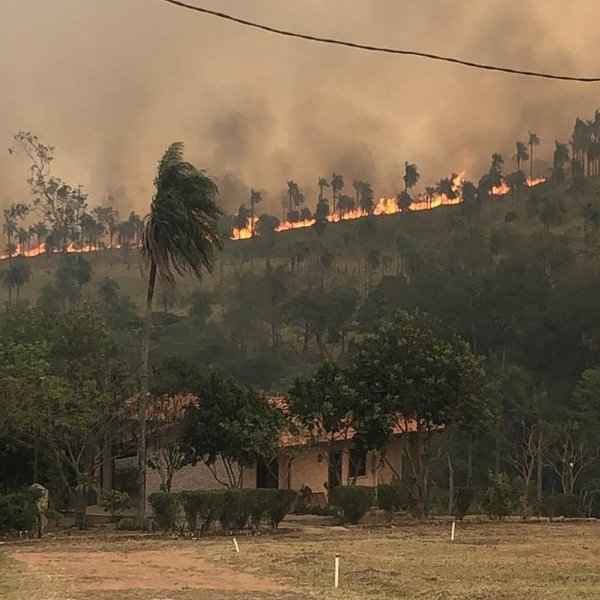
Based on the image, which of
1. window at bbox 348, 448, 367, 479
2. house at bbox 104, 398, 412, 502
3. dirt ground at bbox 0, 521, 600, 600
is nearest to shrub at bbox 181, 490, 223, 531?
dirt ground at bbox 0, 521, 600, 600

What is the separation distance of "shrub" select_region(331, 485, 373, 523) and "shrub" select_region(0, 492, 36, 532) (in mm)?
10838

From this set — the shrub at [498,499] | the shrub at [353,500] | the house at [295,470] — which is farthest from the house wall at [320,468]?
the shrub at [353,500]

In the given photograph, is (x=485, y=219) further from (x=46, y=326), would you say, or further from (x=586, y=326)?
(x=46, y=326)

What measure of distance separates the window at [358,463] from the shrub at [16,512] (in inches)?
690

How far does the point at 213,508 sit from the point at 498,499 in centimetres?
1206

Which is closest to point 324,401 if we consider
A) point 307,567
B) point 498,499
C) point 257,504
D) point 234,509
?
point 498,499

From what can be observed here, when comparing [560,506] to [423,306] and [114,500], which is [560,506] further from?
[423,306]

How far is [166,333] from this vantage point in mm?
107125

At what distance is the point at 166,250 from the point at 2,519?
1099 centimetres

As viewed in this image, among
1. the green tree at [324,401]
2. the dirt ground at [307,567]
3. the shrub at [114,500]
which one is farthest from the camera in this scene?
the green tree at [324,401]

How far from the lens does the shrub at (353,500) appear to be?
32188 millimetres

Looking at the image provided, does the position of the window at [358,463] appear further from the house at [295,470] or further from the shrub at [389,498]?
the shrub at [389,498]

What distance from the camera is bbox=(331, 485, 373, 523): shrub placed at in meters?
32.2

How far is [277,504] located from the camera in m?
29.7
